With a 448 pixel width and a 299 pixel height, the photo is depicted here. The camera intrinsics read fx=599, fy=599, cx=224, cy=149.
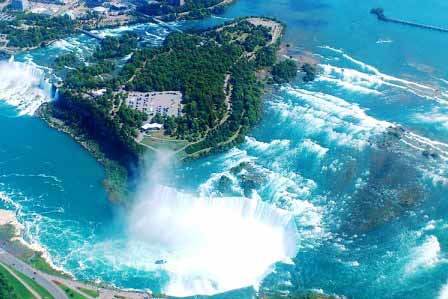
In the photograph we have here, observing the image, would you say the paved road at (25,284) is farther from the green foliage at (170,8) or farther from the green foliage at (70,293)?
the green foliage at (170,8)

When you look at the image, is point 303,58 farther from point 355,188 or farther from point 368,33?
point 355,188

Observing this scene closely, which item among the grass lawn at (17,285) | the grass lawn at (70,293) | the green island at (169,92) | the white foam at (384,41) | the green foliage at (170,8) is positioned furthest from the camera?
the green foliage at (170,8)

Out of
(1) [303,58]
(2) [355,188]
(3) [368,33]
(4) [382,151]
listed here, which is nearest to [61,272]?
(2) [355,188]

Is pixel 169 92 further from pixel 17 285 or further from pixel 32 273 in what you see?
pixel 17 285

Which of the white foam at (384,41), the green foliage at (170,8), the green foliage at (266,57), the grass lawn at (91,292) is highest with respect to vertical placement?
the white foam at (384,41)

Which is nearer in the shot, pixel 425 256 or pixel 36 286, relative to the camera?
pixel 36 286

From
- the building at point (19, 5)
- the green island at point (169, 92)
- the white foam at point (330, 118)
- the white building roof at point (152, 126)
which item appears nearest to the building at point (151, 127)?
the white building roof at point (152, 126)

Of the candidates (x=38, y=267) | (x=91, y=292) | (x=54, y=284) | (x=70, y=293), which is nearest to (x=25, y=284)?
(x=38, y=267)
